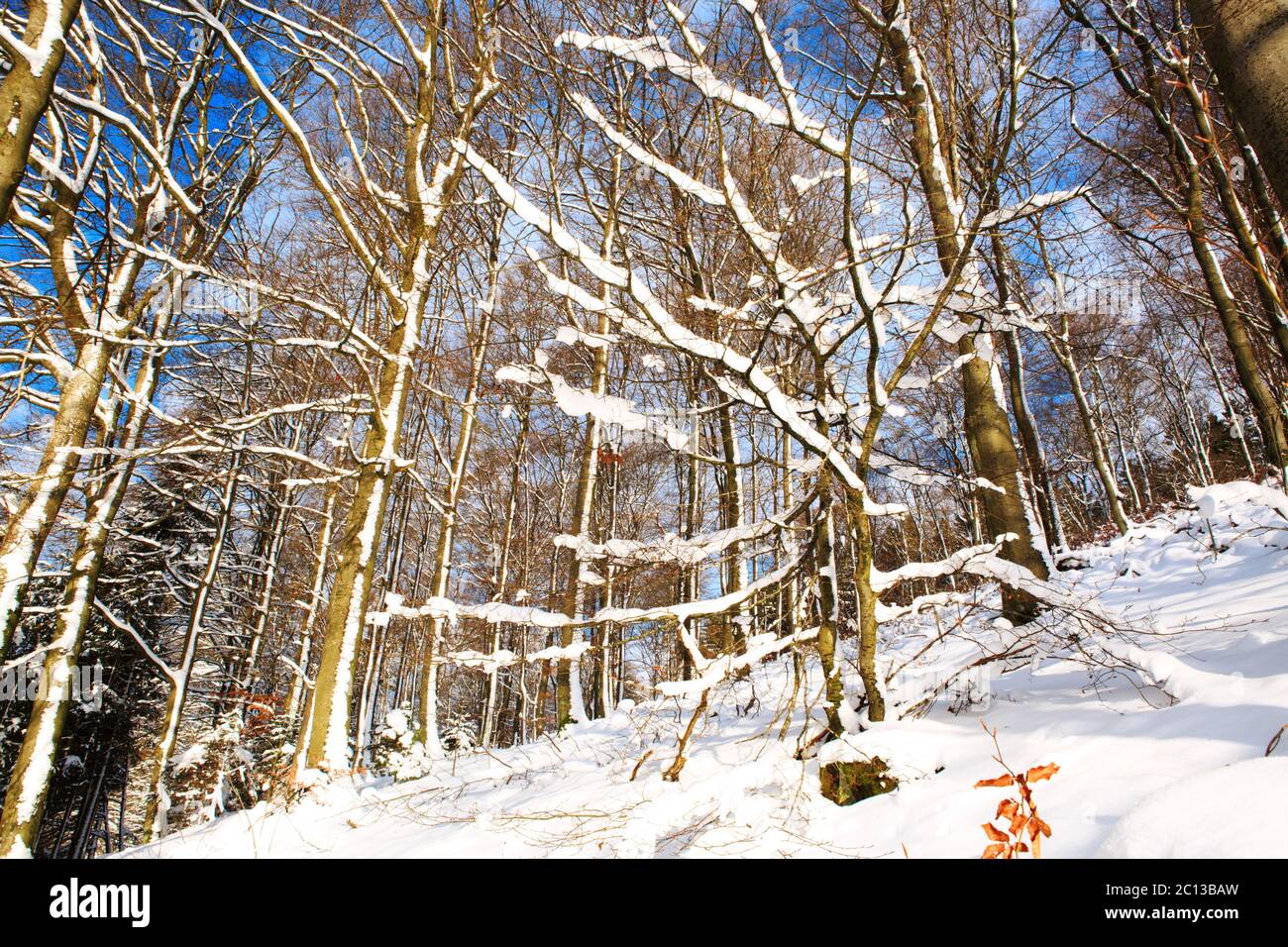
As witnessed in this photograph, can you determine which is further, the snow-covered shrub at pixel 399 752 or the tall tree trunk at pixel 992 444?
the snow-covered shrub at pixel 399 752

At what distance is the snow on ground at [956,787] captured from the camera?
1446 mm

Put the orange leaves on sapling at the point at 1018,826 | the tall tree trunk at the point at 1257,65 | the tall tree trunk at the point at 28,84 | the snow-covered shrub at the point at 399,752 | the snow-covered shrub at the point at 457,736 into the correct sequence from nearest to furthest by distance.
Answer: the orange leaves on sapling at the point at 1018,826 → the tall tree trunk at the point at 1257,65 → the tall tree trunk at the point at 28,84 → the snow-covered shrub at the point at 399,752 → the snow-covered shrub at the point at 457,736

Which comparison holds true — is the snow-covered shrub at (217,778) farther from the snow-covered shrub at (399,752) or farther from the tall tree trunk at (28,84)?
the tall tree trunk at (28,84)

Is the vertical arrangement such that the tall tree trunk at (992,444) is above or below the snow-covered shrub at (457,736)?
above

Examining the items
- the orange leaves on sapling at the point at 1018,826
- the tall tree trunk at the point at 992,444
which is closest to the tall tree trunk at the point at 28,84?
the orange leaves on sapling at the point at 1018,826

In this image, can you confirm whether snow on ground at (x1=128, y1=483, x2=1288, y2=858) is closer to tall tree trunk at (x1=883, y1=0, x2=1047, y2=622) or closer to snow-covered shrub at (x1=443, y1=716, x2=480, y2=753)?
tall tree trunk at (x1=883, y1=0, x2=1047, y2=622)

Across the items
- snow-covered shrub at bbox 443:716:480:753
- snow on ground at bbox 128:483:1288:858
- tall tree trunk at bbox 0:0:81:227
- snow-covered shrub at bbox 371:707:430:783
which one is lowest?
snow-covered shrub at bbox 443:716:480:753

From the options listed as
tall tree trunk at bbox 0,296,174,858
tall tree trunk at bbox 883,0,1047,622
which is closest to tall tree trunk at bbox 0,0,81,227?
tall tree trunk at bbox 0,296,174,858

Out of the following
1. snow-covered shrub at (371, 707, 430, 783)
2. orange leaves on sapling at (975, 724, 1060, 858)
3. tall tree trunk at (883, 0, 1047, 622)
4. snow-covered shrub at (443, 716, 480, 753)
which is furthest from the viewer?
snow-covered shrub at (443, 716, 480, 753)

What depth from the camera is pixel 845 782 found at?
2330 mm

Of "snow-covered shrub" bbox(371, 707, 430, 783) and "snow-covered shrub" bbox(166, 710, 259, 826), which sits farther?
"snow-covered shrub" bbox(166, 710, 259, 826)

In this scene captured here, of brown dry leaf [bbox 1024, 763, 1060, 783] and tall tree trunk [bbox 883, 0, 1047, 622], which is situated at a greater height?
tall tree trunk [bbox 883, 0, 1047, 622]

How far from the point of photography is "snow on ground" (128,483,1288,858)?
1446mm
